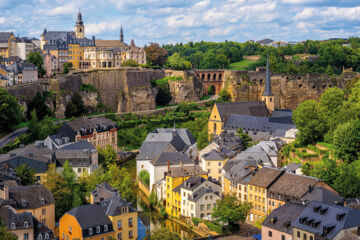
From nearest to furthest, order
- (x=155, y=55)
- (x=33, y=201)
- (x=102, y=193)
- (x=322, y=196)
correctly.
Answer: (x=33, y=201) → (x=322, y=196) → (x=102, y=193) → (x=155, y=55)

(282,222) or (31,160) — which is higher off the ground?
(31,160)

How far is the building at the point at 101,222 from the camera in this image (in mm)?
35062

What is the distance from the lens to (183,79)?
95.1 m

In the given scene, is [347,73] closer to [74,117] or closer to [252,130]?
[252,130]

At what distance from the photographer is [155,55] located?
101m

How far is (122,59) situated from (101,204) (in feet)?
205

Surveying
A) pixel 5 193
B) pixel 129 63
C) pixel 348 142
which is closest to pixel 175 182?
pixel 348 142

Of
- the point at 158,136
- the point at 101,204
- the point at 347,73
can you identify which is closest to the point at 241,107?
the point at 158,136

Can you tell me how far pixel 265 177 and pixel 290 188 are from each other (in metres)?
2.88

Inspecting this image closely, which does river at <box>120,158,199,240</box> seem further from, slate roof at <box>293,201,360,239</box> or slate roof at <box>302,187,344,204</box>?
slate roof at <box>293,201,360,239</box>

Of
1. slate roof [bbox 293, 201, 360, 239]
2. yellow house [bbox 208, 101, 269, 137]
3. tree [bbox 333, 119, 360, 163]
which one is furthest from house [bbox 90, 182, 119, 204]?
yellow house [bbox 208, 101, 269, 137]

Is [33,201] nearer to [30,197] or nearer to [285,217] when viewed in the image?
[30,197]

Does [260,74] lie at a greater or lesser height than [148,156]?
greater

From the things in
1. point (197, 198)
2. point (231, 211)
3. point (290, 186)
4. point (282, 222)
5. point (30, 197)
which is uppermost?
point (30, 197)
